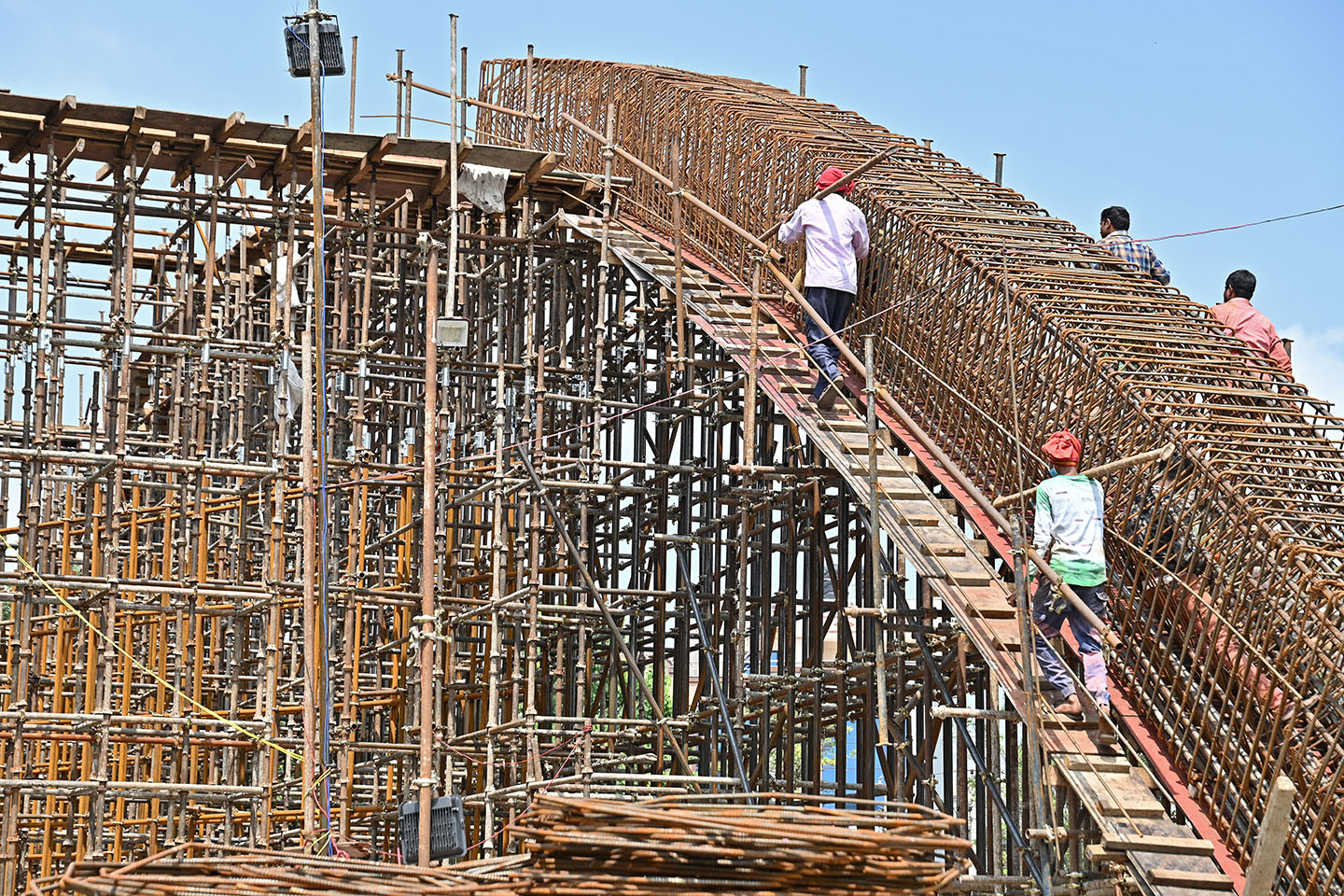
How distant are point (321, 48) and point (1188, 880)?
9.50 m

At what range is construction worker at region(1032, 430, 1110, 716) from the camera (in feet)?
42.0

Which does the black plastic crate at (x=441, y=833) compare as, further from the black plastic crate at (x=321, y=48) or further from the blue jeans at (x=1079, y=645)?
the black plastic crate at (x=321, y=48)

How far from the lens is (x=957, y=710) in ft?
41.4

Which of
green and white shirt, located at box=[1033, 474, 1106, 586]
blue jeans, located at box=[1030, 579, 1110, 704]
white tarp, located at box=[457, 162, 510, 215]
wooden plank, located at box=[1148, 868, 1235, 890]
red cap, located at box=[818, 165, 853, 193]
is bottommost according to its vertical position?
wooden plank, located at box=[1148, 868, 1235, 890]

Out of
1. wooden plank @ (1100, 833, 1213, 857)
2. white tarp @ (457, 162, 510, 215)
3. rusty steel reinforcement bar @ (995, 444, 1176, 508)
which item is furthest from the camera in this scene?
white tarp @ (457, 162, 510, 215)

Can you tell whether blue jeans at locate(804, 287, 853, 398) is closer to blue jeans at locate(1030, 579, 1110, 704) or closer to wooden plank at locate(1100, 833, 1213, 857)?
blue jeans at locate(1030, 579, 1110, 704)

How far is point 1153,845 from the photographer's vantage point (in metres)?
11.7

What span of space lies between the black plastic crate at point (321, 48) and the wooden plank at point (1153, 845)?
348 inches

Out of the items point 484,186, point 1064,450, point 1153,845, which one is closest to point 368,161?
point 484,186

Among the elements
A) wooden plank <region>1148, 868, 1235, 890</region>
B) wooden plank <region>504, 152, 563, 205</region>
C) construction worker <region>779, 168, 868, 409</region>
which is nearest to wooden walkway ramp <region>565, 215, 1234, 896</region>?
wooden plank <region>1148, 868, 1235, 890</region>

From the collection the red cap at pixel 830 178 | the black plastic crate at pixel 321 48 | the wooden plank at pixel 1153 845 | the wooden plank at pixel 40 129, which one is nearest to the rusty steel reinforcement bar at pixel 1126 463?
the wooden plank at pixel 1153 845

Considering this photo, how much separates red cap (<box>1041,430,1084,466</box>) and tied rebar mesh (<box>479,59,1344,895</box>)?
13.4 inches

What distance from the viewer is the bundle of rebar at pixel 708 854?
9055 mm

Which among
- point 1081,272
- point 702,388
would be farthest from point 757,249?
point 1081,272
